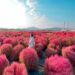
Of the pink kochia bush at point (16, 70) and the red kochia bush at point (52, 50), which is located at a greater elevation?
the pink kochia bush at point (16, 70)

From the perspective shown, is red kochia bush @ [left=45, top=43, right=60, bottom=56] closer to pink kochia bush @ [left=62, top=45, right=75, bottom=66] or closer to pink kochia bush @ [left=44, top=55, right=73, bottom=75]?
pink kochia bush @ [left=62, top=45, right=75, bottom=66]

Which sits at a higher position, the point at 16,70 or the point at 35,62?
the point at 16,70

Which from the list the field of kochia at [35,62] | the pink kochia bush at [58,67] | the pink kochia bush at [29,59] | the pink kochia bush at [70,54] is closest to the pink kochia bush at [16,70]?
the field of kochia at [35,62]

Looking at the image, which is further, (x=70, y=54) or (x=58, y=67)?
(x=70, y=54)

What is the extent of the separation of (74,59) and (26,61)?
1.96 meters

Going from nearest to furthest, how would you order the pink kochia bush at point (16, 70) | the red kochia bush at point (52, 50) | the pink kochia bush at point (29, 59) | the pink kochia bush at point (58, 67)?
the pink kochia bush at point (16, 70)
the pink kochia bush at point (58, 67)
the pink kochia bush at point (29, 59)
the red kochia bush at point (52, 50)

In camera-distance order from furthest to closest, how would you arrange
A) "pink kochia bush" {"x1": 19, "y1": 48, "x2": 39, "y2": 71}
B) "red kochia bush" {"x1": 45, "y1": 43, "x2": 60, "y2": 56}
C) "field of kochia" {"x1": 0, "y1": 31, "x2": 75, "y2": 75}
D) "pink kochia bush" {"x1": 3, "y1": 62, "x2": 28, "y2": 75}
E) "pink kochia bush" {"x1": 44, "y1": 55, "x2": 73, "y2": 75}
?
"red kochia bush" {"x1": 45, "y1": 43, "x2": 60, "y2": 56}, "pink kochia bush" {"x1": 19, "y1": 48, "x2": 39, "y2": 71}, "pink kochia bush" {"x1": 44, "y1": 55, "x2": 73, "y2": 75}, "field of kochia" {"x1": 0, "y1": 31, "x2": 75, "y2": 75}, "pink kochia bush" {"x1": 3, "y1": 62, "x2": 28, "y2": 75}

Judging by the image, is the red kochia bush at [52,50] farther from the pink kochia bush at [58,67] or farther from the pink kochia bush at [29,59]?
the pink kochia bush at [58,67]

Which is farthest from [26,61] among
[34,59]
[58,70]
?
[58,70]

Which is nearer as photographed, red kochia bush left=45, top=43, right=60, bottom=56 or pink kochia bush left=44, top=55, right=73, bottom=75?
pink kochia bush left=44, top=55, right=73, bottom=75

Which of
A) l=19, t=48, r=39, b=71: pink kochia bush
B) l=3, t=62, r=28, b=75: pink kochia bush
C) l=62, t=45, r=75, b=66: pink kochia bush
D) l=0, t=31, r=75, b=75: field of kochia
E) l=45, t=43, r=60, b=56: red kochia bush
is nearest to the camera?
l=3, t=62, r=28, b=75: pink kochia bush

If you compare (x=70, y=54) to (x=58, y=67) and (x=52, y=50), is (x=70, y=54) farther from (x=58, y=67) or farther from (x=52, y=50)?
(x=58, y=67)

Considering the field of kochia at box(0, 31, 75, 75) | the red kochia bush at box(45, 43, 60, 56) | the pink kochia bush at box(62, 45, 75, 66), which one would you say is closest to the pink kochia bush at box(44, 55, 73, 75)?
the field of kochia at box(0, 31, 75, 75)

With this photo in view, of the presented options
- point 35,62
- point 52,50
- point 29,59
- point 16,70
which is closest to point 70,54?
point 52,50
